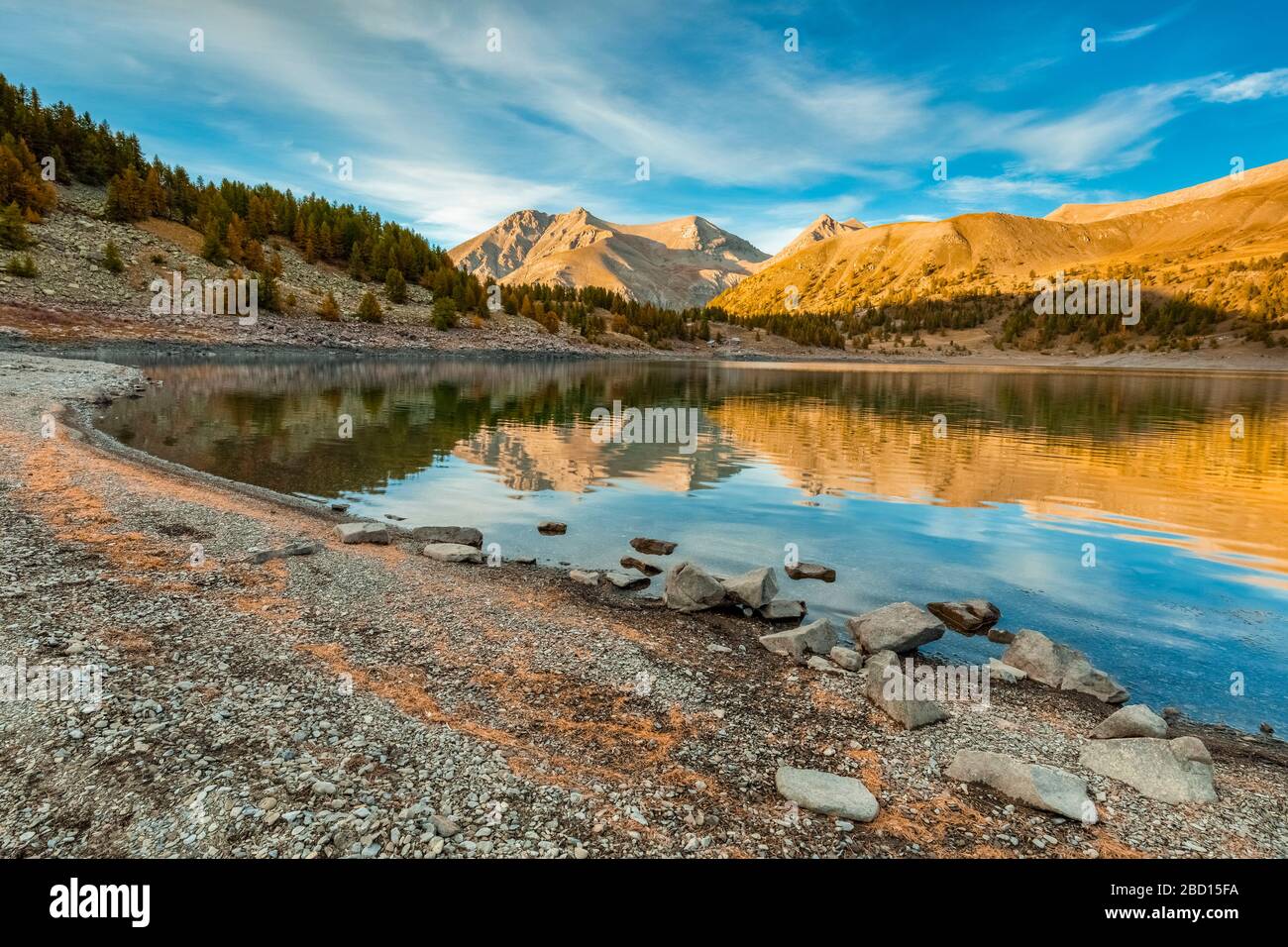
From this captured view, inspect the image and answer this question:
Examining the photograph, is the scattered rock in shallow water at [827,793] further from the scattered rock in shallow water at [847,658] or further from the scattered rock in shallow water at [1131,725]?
the scattered rock in shallow water at [1131,725]

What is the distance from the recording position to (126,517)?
58.5ft

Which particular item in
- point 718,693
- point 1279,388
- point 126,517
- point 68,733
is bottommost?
point 718,693

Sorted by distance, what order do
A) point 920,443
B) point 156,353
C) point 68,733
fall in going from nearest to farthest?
point 68,733, point 920,443, point 156,353

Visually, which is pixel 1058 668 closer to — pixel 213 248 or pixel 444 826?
pixel 444 826

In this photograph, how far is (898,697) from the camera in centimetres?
1018

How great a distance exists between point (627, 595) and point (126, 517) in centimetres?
1488

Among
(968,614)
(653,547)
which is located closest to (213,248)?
(653,547)

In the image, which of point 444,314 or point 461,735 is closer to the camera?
point 461,735

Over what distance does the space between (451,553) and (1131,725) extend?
1563 centimetres

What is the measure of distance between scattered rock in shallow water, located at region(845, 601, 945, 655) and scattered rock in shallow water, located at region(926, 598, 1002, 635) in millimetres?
1499

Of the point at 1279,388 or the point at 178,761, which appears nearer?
the point at 178,761
